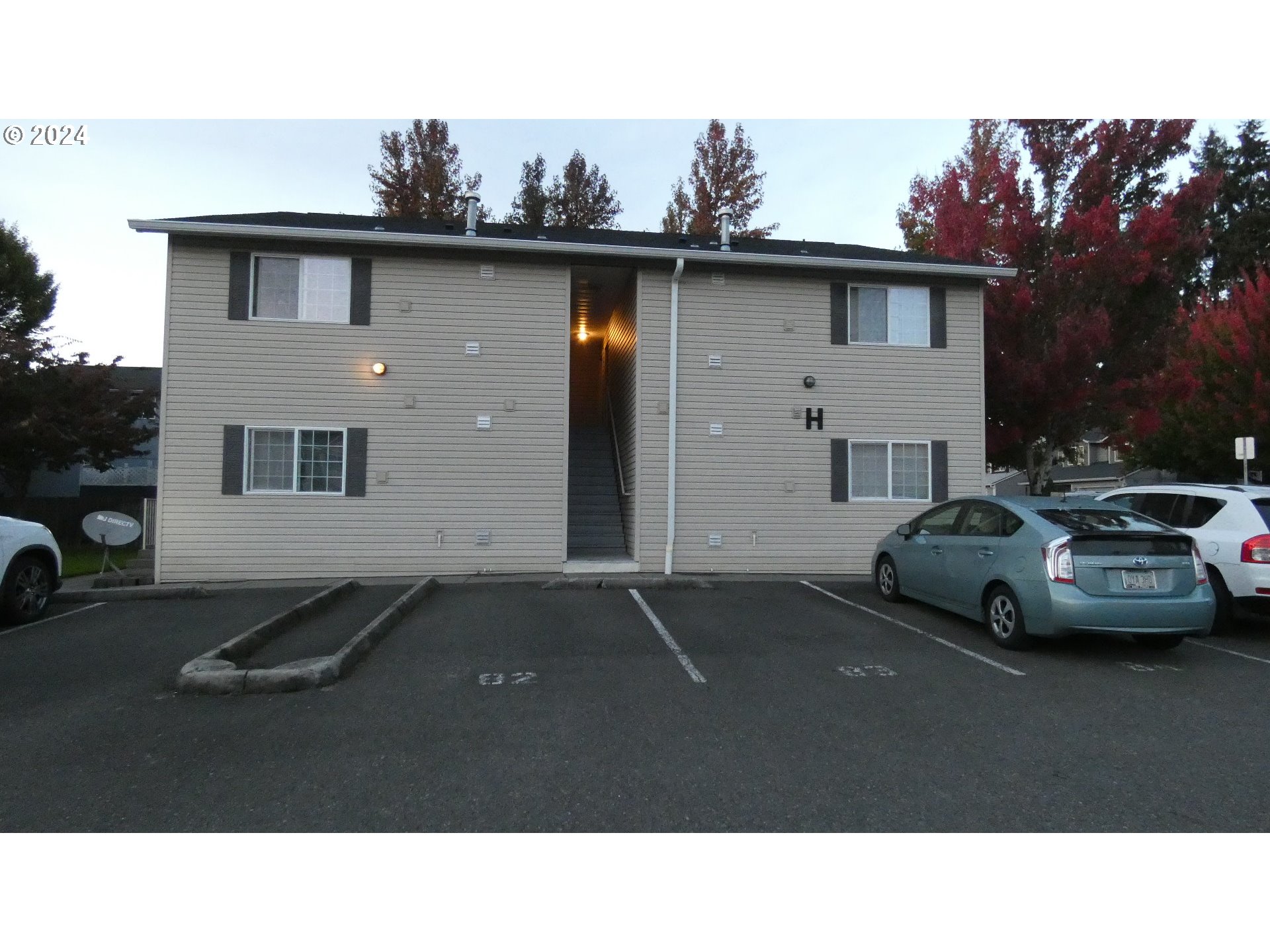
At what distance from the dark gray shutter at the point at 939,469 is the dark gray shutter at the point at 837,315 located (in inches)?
94.8

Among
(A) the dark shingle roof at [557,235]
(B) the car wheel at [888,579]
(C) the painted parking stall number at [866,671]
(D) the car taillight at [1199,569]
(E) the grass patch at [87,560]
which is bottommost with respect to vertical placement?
(C) the painted parking stall number at [866,671]

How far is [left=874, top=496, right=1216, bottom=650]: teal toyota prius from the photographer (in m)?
5.78

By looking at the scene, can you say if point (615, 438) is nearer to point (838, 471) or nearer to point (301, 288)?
point (838, 471)

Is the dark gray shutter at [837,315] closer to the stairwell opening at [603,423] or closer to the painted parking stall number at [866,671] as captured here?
the stairwell opening at [603,423]

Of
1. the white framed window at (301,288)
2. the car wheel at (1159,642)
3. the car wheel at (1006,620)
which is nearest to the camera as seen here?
the car wheel at (1006,620)

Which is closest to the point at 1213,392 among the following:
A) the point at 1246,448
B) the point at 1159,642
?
the point at 1246,448

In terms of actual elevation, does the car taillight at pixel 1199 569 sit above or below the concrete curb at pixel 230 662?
above

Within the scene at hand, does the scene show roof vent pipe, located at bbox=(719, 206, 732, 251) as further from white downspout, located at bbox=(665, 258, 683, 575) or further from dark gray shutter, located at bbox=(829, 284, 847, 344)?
dark gray shutter, located at bbox=(829, 284, 847, 344)

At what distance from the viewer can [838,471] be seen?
38.0 feet

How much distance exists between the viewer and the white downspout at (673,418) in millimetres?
11016

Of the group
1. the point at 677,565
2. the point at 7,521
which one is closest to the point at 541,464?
the point at 677,565

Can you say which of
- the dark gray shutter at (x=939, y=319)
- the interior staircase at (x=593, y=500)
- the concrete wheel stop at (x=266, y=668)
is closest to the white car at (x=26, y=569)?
the concrete wheel stop at (x=266, y=668)

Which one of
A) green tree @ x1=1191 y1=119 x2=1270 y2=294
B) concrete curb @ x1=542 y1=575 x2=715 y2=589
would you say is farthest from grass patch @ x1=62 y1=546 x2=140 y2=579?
green tree @ x1=1191 y1=119 x2=1270 y2=294

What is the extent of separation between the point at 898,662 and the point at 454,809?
4087mm
